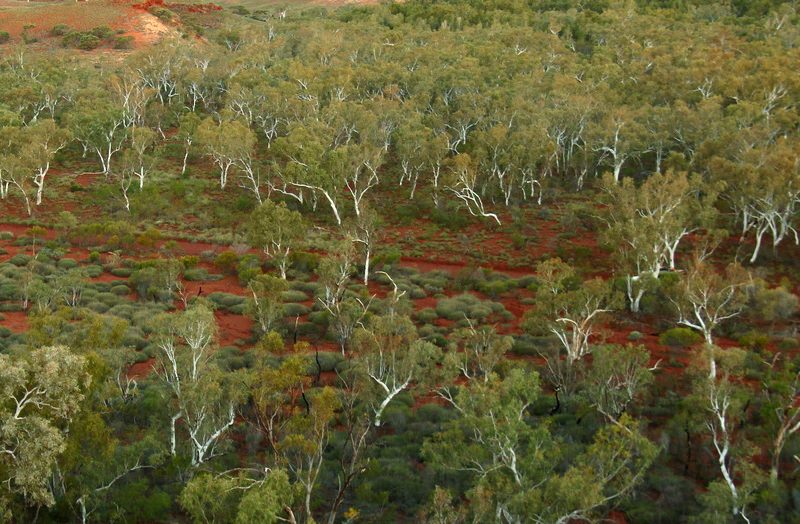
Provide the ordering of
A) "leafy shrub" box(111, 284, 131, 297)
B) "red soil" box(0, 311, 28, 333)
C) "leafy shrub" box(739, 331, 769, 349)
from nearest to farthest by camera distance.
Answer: "leafy shrub" box(739, 331, 769, 349), "red soil" box(0, 311, 28, 333), "leafy shrub" box(111, 284, 131, 297)

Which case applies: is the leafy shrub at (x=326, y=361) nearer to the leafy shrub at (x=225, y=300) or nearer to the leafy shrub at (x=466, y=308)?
the leafy shrub at (x=466, y=308)

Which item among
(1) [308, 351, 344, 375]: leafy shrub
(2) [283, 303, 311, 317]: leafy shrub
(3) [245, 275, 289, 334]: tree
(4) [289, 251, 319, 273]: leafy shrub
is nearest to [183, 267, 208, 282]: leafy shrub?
(4) [289, 251, 319, 273]: leafy shrub

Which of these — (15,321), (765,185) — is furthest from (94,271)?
(765,185)

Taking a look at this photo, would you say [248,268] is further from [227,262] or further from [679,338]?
[679,338]

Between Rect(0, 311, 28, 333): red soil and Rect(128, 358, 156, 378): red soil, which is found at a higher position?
Rect(128, 358, 156, 378): red soil

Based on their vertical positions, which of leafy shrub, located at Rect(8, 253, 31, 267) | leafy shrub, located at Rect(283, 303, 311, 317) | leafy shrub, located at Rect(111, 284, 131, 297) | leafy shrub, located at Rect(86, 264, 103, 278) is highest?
leafy shrub, located at Rect(283, 303, 311, 317)

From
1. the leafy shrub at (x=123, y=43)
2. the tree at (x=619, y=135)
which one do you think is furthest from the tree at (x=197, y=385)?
the leafy shrub at (x=123, y=43)

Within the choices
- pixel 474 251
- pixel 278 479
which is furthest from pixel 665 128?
pixel 278 479

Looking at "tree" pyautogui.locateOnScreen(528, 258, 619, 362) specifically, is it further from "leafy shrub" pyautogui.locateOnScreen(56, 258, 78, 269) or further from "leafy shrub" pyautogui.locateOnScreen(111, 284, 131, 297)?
"leafy shrub" pyautogui.locateOnScreen(56, 258, 78, 269)

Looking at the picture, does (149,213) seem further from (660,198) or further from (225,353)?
(660,198)
